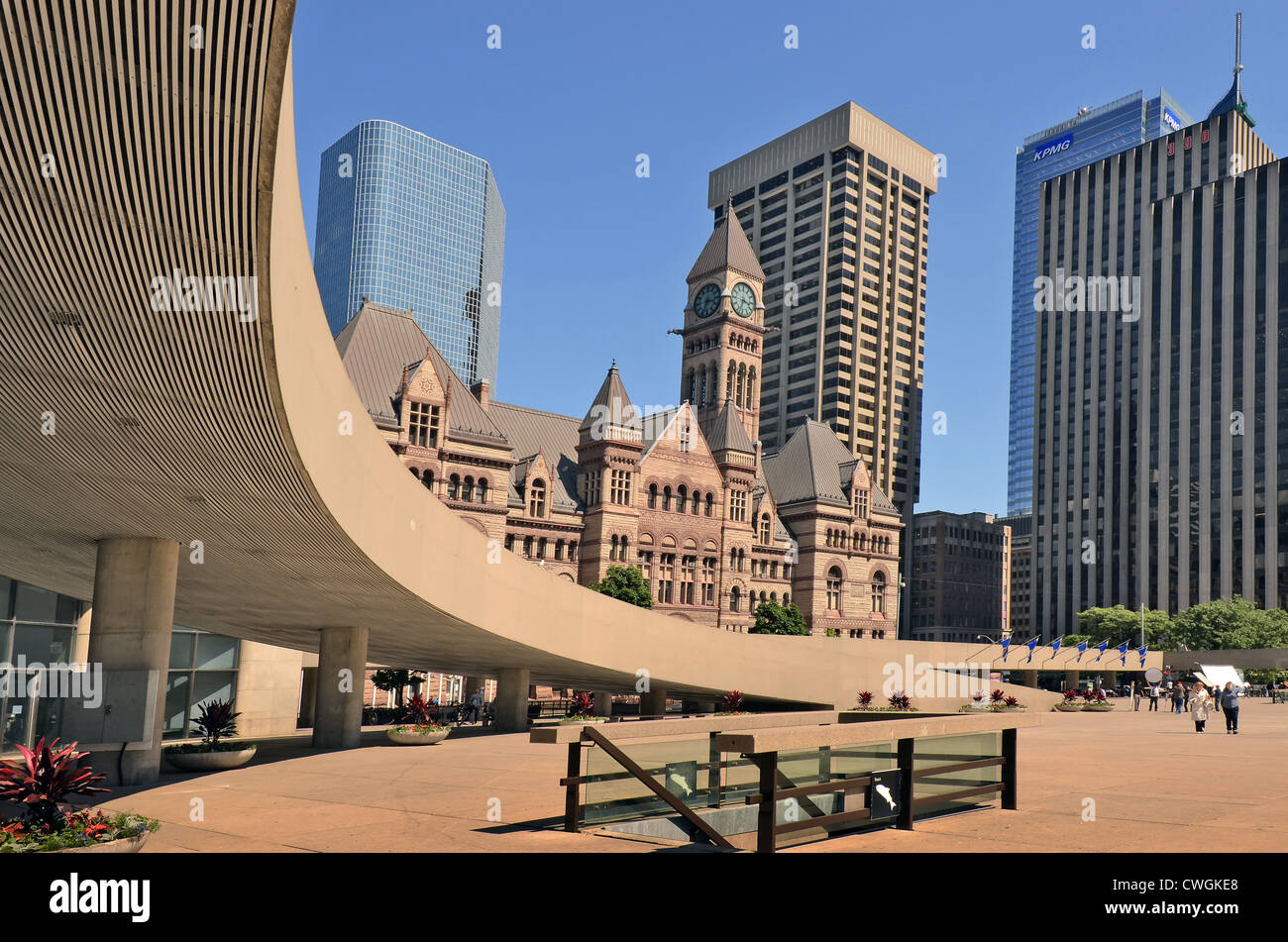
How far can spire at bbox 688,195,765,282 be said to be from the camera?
4845 inches

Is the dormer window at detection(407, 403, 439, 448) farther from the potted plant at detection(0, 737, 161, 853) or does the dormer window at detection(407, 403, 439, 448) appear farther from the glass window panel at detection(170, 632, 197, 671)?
the potted plant at detection(0, 737, 161, 853)

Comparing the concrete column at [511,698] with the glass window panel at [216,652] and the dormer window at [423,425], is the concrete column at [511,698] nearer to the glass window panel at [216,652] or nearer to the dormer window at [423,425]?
the glass window panel at [216,652]

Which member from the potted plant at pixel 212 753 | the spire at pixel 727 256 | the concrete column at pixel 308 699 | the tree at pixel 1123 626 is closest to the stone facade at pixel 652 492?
the spire at pixel 727 256

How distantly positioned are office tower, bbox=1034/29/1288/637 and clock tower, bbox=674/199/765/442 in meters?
57.0

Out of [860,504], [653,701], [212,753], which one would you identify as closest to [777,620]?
[860,504]

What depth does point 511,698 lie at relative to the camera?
3472 centimetres

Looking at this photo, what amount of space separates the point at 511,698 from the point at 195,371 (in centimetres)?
2430

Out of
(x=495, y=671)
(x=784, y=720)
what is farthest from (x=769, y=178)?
(x=784, y=720)

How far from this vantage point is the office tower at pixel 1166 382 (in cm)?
13362

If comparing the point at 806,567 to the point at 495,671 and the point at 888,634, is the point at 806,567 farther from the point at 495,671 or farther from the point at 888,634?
the point at 495,671

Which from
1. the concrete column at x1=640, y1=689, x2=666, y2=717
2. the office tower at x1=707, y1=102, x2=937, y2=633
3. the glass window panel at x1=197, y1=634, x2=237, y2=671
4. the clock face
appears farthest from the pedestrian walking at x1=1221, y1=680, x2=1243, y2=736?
the office tower at x1=707, y1=102, x2=937, y2=633

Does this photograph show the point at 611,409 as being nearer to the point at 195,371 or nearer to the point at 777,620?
the point at 777,620

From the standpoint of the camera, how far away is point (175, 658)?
32.8m
